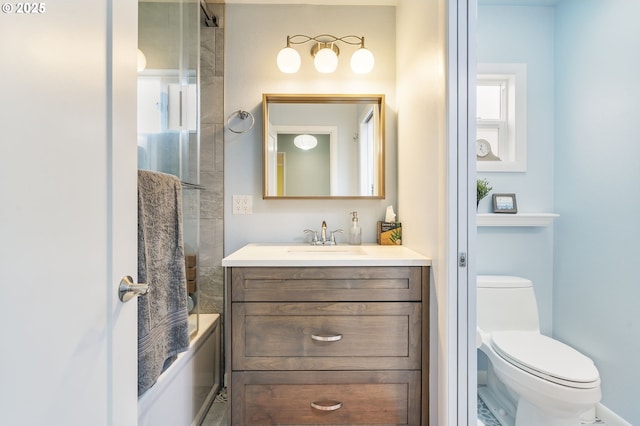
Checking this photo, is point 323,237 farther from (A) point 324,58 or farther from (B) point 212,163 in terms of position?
(A) point 324,58

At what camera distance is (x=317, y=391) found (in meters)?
1.31

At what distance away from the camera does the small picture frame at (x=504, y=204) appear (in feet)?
6.24

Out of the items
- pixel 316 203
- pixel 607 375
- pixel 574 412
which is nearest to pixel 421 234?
pixel 316 203

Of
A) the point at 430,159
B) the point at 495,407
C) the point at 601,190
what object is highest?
the point at 430,159

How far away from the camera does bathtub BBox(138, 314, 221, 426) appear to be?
3.44 feet

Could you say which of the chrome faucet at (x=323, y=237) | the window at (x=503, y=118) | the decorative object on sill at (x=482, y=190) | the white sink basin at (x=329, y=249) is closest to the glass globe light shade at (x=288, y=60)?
the chrome faucet at (x=323, y=237)

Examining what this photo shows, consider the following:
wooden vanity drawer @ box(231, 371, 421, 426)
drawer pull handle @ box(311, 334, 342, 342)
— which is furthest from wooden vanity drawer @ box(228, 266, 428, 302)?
wooden vanity drawer @ box(231, 371, 421, 426)

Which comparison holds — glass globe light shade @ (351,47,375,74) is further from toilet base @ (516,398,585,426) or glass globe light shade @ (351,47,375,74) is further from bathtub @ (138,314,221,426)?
toilet base @ (516,398,585,426)

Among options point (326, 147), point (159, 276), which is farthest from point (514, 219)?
point (159, 276)

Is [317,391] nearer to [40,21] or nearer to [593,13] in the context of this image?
[40,21]

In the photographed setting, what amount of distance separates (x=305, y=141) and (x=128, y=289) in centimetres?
139

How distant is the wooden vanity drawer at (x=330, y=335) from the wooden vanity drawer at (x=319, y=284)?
1.3 inches

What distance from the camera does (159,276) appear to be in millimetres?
1050

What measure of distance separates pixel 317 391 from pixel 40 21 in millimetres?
1409
